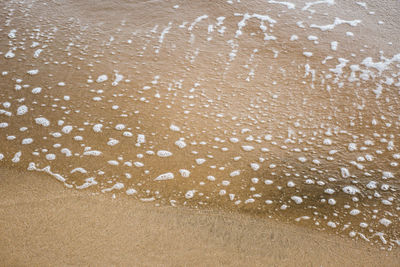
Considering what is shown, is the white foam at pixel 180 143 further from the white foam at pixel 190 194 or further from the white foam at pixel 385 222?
the white foam at pixel 385 222

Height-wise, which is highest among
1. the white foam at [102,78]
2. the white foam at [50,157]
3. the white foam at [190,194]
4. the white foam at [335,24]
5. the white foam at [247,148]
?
the white foam at [335,24]

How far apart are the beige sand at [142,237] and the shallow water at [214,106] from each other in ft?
0.30

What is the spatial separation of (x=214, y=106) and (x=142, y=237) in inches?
47.6

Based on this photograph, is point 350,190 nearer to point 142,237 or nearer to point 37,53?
point 142,237

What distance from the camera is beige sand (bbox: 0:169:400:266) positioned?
159 centimetres

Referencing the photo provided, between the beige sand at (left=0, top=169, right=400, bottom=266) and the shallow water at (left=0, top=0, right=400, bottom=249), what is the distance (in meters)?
0.09

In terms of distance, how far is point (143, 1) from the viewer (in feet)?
12.8

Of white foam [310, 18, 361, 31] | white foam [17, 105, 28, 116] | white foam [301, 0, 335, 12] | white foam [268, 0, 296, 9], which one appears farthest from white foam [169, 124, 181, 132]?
white foam [301, 0, 335, 12]

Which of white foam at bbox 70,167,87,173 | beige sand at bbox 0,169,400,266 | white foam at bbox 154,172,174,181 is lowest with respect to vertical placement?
beige sand at bbox 0,169,400,266

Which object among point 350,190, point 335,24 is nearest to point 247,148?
point 350,190

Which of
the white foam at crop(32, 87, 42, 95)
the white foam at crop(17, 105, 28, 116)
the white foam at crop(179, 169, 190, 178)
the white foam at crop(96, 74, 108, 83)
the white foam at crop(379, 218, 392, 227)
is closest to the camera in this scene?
the white foam at crop(379, 218, 392, 227)

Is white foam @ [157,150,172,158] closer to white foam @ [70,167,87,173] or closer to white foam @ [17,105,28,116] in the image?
white foam @ [70,167,87,173]

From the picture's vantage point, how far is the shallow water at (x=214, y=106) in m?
1.95

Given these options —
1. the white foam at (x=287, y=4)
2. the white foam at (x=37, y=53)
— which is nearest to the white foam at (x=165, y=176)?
the white foam at (x=37, y=53)
